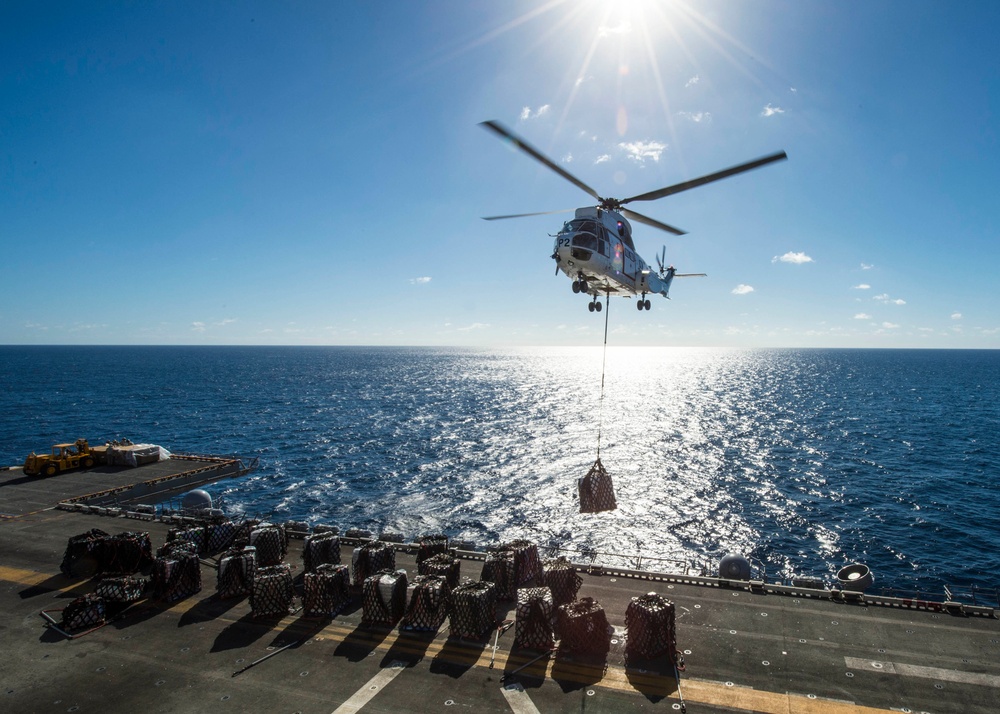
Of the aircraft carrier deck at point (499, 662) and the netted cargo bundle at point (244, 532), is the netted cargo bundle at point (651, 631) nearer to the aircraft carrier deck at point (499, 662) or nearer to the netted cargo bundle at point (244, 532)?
the aircraft carrier deck at point (499, 662)

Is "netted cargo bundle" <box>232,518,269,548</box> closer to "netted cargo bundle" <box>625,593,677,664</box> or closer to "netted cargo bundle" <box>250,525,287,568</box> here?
"netted cargo bundle" <box>250,525,287,568</box>

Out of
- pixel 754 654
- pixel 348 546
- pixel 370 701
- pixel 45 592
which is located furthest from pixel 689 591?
pixel 45 592

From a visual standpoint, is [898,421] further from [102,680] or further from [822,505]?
[102,680]

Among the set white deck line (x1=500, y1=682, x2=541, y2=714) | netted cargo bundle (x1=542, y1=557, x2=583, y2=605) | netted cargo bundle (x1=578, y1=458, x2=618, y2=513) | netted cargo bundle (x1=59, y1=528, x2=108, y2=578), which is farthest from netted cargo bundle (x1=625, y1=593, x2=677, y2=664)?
netted cargo bundle (x1=59, y1=528, x2=108, y2=578)

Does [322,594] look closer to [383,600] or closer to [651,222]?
[383,600]

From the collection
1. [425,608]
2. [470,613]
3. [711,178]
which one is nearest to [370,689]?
[425,608]

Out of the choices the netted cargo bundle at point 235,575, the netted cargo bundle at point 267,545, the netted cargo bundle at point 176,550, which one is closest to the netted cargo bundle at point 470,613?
the netted cargo bundle at point 235,575
